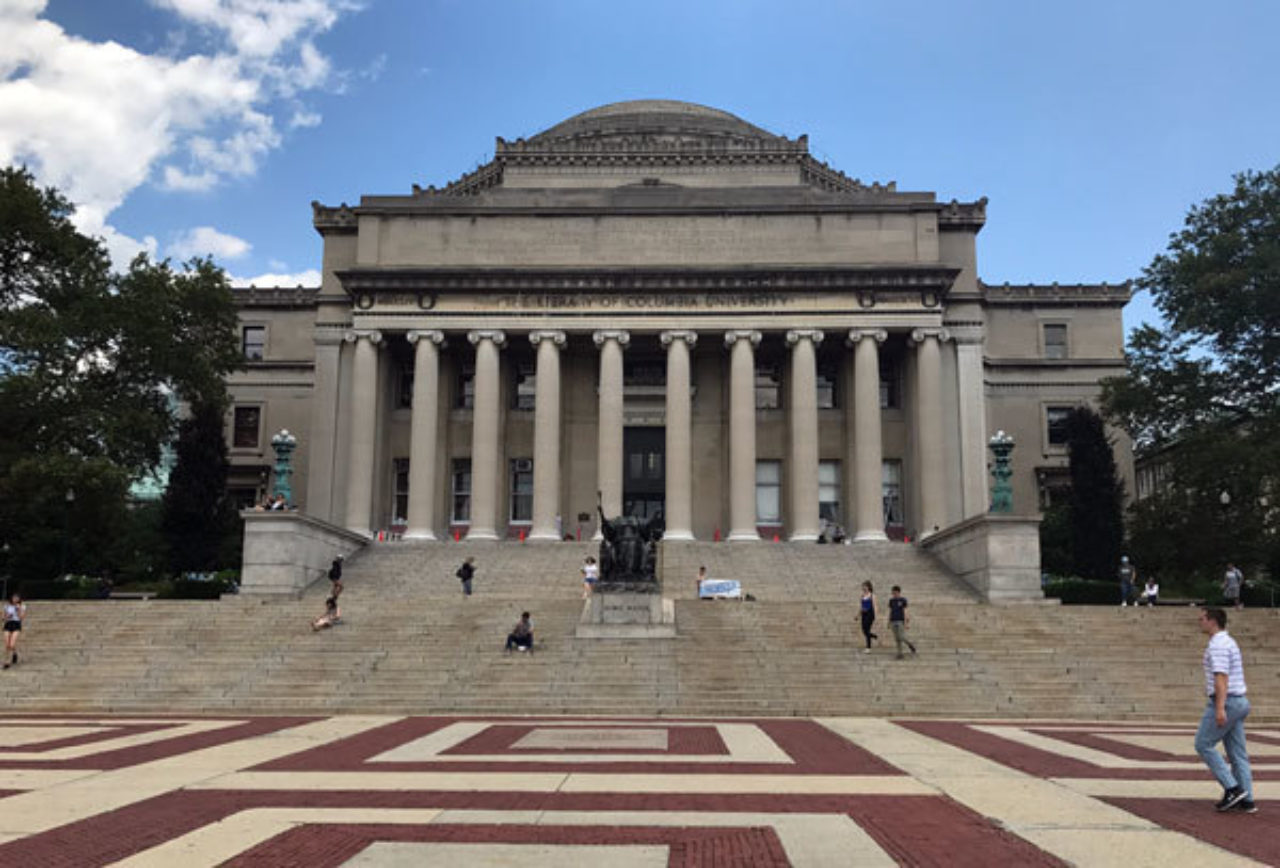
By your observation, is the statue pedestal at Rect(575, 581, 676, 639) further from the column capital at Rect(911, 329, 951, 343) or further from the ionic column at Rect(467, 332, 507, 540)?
the column capital at Rect(911, 329, 951, 343)

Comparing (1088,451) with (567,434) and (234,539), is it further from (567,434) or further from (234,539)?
(234,539)

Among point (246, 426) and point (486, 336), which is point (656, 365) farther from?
point (246, 426)

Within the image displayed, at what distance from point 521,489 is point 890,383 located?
725 inches

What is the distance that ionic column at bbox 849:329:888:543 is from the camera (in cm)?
4575

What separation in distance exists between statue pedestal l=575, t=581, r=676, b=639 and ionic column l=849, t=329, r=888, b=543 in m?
20.5

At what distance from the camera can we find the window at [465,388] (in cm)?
5141

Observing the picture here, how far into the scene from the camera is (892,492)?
50000 millimetres

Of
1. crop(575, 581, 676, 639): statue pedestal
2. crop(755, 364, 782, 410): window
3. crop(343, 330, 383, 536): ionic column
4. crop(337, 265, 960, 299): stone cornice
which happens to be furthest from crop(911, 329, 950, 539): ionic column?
crop(343, 330, 383, 536): ionic column

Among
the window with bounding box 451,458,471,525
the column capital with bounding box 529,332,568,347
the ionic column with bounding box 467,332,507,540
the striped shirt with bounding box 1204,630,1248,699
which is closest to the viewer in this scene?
Answer: the striped shirt with bounding box 1204,630,1248,699

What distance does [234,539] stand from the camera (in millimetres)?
47188

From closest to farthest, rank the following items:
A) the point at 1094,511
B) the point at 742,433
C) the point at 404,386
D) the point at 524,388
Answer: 1. the point at 1094,511
2. the point at 742,433
3. the point at 524,388
4. the point at 404,386

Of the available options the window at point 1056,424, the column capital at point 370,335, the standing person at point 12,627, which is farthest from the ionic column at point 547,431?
the window at point 1056,424

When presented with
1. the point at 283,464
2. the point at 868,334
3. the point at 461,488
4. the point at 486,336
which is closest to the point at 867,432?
the point at 868,334

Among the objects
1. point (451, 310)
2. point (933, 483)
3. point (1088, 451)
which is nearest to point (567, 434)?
point (451, 310)
